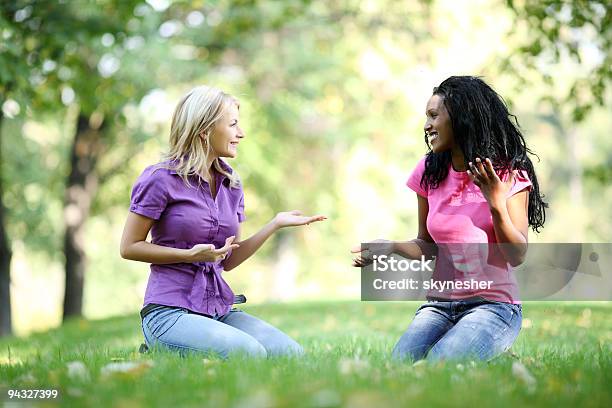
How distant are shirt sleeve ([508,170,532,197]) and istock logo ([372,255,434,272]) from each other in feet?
2.47

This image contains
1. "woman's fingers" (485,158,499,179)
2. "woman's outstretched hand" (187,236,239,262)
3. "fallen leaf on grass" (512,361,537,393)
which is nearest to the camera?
"fallen leaf on grass" (512,361,537,393)

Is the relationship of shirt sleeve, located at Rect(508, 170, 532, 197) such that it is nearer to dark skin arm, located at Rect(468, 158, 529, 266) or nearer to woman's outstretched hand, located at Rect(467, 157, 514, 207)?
dark skin arm, located at Rect(468, 158, 529, 266)

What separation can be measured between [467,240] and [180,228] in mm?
1617

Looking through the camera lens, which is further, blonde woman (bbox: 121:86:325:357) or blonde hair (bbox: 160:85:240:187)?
blonde hair (bbox: 160:85:240:187)

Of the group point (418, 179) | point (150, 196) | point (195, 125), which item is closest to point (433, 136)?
point (418, 179)

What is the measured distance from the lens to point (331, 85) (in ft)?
68.9

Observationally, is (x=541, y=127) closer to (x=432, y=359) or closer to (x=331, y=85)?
(x=331, y=85)

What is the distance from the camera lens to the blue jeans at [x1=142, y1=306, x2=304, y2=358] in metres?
4.22

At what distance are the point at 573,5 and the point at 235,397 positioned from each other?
6424 mm

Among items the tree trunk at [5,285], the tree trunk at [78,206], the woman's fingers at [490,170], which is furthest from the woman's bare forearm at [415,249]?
the tree trunk at [78,206]

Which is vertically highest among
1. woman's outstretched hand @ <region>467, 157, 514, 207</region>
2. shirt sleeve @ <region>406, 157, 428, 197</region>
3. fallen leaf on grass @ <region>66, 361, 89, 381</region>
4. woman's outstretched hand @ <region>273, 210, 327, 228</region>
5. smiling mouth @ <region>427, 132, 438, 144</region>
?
smiling mouth @ <region>427, 132, 438, 144</region>

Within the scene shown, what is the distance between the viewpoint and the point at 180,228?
4.46 meters

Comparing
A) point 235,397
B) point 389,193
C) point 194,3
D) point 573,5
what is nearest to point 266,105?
point 194,3

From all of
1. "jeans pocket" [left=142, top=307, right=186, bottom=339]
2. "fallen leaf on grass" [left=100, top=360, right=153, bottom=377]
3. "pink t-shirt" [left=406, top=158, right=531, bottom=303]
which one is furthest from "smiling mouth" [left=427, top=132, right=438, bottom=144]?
"fallen leaf on grass" [left=100, top=360, right=153, bottom=377]
